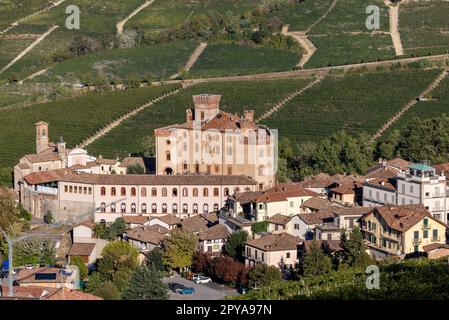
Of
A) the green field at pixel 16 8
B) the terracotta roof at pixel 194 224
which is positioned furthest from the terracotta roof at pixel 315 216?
the green field at pixel 16 8

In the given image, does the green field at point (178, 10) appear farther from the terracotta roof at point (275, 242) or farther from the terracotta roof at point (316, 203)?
the terracotta roof at point (275, 242)

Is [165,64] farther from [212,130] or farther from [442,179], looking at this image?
[442,179]

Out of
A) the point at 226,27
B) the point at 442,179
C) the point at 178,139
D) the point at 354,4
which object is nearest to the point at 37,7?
the point at 226,27

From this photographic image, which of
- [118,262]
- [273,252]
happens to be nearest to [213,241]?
[273,252]

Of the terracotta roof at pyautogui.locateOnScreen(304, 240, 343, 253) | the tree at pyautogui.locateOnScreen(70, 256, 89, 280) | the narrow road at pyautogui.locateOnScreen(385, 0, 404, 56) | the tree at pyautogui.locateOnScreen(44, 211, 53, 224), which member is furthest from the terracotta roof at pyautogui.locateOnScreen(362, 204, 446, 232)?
the narrow road at pyautogui.locateOnScreen(385, 0, 404, 56)

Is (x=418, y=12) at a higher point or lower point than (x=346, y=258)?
higher
